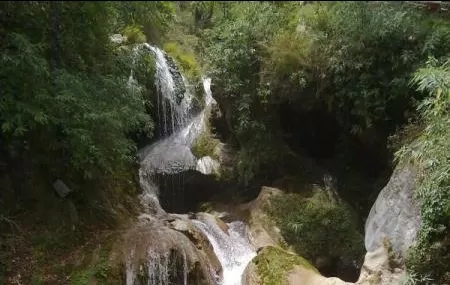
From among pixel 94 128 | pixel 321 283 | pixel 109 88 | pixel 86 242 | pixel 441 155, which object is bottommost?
pixel 321 283

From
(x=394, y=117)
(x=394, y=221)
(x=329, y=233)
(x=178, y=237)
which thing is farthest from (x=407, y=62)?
(x=178, y=237)

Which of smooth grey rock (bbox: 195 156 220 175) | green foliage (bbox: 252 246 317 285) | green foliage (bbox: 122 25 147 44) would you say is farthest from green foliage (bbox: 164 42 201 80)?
green foliage (bbox: 252 246 317 285)

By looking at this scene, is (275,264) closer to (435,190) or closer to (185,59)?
(435,190)

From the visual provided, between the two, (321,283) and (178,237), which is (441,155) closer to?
(321,283)

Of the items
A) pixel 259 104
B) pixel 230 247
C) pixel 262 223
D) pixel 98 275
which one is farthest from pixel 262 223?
pixel 98 275

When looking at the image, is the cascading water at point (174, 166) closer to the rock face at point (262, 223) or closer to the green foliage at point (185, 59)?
the rock face at point (262, 223)
